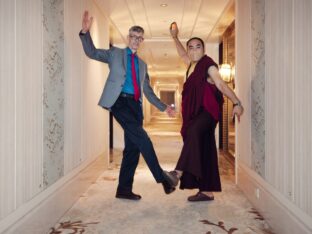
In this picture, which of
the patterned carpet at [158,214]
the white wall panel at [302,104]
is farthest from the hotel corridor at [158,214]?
the white wall panel at [302,104]

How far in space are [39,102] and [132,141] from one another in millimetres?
946

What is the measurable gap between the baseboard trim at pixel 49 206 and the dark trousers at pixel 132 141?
0.43m

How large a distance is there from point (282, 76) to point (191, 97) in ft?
3.38

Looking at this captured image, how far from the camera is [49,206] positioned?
2393mm

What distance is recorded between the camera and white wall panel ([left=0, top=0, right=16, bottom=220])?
169cm

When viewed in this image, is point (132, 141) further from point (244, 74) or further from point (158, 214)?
point (244, 74)

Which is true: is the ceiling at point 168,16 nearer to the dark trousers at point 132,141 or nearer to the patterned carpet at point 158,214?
the dark trousers at point 132,141

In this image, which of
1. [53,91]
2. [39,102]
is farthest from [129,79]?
[39,102]

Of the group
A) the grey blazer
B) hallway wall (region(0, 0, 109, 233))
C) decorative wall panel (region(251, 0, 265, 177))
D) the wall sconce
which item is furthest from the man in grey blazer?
the wall sconce

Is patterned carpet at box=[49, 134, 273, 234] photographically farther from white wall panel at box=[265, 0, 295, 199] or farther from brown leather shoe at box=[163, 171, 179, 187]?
white wall panel at box=[265, 0, 295, 199]

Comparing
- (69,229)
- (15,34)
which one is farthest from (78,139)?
(15,34)

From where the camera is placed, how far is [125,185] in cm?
330

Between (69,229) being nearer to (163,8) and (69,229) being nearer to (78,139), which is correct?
(78,139)

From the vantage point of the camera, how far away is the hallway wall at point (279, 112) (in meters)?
1.81
